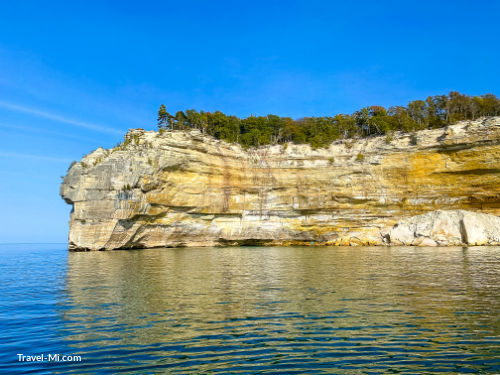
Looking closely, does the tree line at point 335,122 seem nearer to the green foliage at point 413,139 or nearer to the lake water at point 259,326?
the green foliage at point 413,139

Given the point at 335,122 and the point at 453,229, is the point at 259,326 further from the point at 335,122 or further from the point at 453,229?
the point at 335,122

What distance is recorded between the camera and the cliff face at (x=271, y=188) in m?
57.0

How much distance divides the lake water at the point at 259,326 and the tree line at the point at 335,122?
2121 inches

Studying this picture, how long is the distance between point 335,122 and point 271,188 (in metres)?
26.0

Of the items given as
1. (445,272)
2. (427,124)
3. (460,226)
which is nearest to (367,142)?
(427,124)

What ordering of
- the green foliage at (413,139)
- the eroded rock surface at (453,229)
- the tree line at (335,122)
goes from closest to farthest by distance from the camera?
the eroded rock surface at (453,229) < the green foliage at (413,139) < the tree line at (335,122)

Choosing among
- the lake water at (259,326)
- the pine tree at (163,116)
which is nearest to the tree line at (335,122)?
the pine tree at (163,116)

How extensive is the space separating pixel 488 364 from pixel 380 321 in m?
4.03

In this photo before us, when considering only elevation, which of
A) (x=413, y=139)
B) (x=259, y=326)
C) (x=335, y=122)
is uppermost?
(x=335, y=122)

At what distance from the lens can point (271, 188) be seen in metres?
66.9

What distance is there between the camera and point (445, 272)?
79.9 ft

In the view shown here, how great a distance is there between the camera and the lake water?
872 centimetres

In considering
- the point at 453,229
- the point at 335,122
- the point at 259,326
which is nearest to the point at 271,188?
the point at 335,122

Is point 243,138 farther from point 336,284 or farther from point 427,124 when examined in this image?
point 336,284
